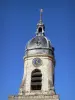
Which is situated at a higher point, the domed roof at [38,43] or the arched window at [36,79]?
the domed roof at [38,43]

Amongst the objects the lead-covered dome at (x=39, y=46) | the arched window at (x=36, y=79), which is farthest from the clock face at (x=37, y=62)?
the lead-covered dome at (x=39, y=46)

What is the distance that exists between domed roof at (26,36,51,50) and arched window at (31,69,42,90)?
12.9 feet

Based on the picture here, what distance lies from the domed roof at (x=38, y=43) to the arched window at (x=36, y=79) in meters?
3.93

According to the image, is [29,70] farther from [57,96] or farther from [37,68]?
[57,96]

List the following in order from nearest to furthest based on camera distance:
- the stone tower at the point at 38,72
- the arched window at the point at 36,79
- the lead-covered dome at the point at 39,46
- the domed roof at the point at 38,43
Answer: the stone tower at the point at 38,72, the arched window at the point at 36,79, the lead-covered dome at the point at 39,46, the domed roof at the point at 38,43

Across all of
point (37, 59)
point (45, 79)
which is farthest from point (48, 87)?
point (37, 59)

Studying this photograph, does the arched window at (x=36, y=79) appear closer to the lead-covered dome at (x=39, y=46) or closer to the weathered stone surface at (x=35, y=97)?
the weathered stone surface at (x=35, y=97)

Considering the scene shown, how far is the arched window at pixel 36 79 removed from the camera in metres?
53.1

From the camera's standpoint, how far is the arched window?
53.1 m

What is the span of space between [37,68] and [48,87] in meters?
3.30

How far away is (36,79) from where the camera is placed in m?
53.4

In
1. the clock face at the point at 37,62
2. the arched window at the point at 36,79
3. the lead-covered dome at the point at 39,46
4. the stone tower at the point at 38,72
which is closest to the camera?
the stone tower at the point at 38,72

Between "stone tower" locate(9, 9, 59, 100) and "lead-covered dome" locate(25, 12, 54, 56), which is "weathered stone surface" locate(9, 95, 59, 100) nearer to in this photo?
"stone tower" locate(9, 9, 59, 100)

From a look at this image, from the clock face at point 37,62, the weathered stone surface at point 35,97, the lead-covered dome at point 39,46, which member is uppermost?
the lead-covered dome at point 39,46
